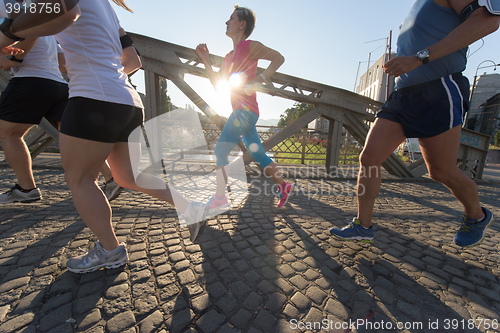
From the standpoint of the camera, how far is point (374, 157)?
1852 millimetres

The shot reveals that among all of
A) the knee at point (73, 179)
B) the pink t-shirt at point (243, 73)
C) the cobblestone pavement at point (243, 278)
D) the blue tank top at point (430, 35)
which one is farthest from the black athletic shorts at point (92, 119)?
the blue tank top at point (430, 35)

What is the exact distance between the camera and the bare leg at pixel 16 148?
239 cm

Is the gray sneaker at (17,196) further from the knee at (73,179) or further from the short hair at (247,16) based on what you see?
the short hair at (247,16)

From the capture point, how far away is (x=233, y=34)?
8.79 feet

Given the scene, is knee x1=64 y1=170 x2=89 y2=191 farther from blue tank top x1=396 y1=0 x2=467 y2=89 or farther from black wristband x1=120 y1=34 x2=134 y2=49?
blue tank top x1=396 y1=0 x2=467 y2=89

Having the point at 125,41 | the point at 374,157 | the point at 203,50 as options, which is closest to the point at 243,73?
the point at 203,50

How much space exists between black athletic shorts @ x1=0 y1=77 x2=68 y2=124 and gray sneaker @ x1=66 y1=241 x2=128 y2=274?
6.24ft

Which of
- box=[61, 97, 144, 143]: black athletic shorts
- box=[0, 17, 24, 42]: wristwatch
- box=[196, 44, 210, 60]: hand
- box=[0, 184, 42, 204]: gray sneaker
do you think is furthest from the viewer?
box=[196, 44, 210, 60]: hand

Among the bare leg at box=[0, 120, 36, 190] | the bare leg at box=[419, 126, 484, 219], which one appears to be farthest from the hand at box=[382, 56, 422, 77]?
the bare leg at box=[0, 120, 36, 190]

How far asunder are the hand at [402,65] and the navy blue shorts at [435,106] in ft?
0.89

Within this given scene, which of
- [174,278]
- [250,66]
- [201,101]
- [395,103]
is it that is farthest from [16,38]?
[201,101]

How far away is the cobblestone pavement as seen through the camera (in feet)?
3.95

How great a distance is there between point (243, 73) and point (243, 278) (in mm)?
2171

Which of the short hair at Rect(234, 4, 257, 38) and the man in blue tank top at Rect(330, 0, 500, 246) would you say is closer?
the man in blue tank top at Rect(330, 0, 500, 246)
